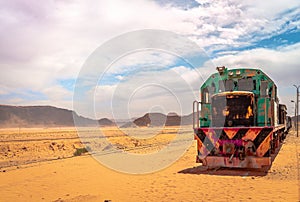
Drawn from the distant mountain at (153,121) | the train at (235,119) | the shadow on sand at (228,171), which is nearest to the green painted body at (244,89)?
the train at (235,119)

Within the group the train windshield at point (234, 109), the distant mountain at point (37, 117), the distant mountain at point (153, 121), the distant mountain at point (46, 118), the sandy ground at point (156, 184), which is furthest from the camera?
the distant mountain at point (37, 117)

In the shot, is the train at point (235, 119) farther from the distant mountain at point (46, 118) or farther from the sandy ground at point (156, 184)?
the distant mountain at point (46, 118)

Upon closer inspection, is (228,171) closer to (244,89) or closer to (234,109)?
(234,109)

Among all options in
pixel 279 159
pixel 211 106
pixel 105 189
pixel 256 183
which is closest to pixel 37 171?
pixel 105 189

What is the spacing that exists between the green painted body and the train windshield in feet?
0.48

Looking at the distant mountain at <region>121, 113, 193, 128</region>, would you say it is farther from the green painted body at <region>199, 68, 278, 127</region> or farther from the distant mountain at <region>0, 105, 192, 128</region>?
the green painted body at <region>199, 68, 278, 127</region>

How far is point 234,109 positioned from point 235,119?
1.31 ft

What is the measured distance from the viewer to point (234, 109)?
38.4 feet

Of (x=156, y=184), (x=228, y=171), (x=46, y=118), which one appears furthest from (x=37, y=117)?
(x=156, y=184)

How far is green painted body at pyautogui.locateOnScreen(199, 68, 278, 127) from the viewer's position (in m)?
11.6

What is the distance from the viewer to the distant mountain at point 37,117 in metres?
136

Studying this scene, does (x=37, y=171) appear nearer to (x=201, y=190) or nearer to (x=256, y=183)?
(x=201, y=190)

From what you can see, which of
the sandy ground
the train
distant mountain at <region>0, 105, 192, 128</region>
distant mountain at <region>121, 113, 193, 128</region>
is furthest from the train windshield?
distant mountain at <region>0, 105, 192, 128</region>

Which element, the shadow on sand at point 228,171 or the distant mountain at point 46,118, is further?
the distant mountain at point 46,118
